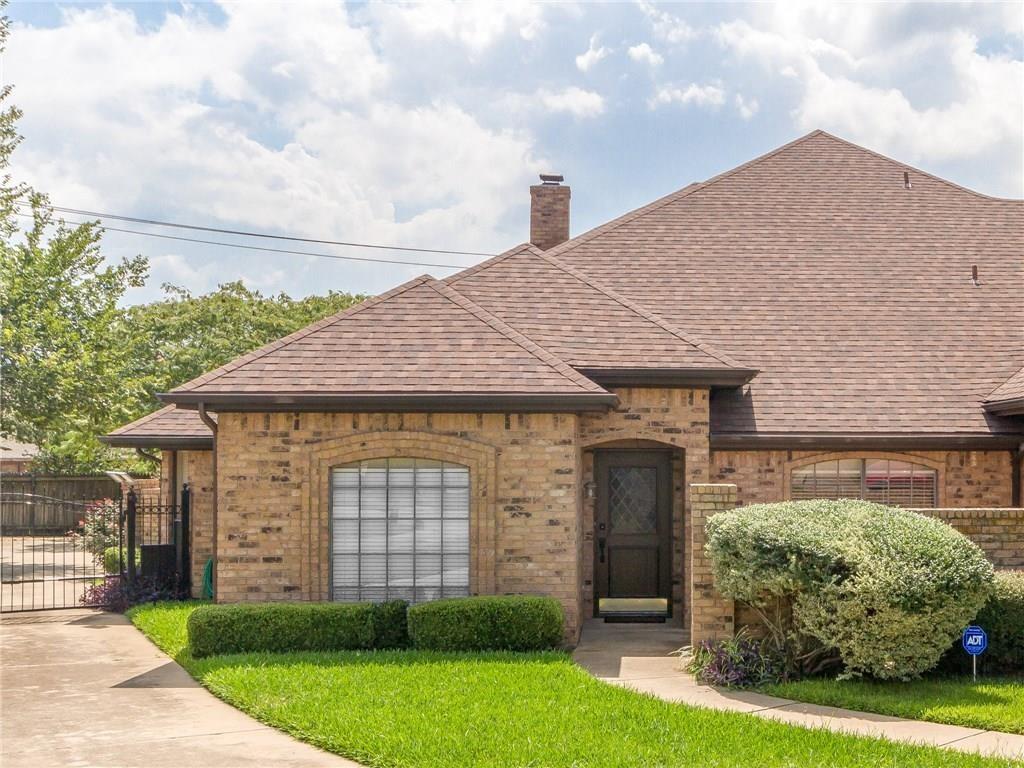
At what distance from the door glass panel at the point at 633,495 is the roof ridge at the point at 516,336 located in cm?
202

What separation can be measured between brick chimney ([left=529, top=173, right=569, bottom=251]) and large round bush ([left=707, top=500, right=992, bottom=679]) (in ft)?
33.8

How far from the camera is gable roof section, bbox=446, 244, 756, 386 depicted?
12859 millimetres

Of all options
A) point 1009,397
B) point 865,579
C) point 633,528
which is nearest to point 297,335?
point 633,528

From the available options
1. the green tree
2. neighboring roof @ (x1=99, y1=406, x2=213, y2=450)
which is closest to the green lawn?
neighboring roof @ (x1=99, y1=406, x2=213, y2=450)

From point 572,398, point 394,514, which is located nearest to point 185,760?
point 394,514

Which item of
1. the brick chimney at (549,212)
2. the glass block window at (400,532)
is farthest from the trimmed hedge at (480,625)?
the brick chimney at (549,212)

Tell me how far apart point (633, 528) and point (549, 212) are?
7568mm

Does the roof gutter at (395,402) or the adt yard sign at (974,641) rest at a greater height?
Answer: the roof gutter at (395,402)

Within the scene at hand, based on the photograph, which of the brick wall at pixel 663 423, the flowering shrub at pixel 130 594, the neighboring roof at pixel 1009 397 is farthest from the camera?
the flowering shrub at pixel 130 594

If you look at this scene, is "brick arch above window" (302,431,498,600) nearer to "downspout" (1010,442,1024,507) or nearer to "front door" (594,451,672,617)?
"front door" (594,451,672,617)

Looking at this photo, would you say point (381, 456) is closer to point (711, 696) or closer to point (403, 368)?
point (403, 368)

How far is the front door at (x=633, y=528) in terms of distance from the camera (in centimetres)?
1396

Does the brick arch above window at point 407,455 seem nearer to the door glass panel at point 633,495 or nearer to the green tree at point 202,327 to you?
the door glass panel at point 633,495

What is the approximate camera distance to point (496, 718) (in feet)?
26.2
